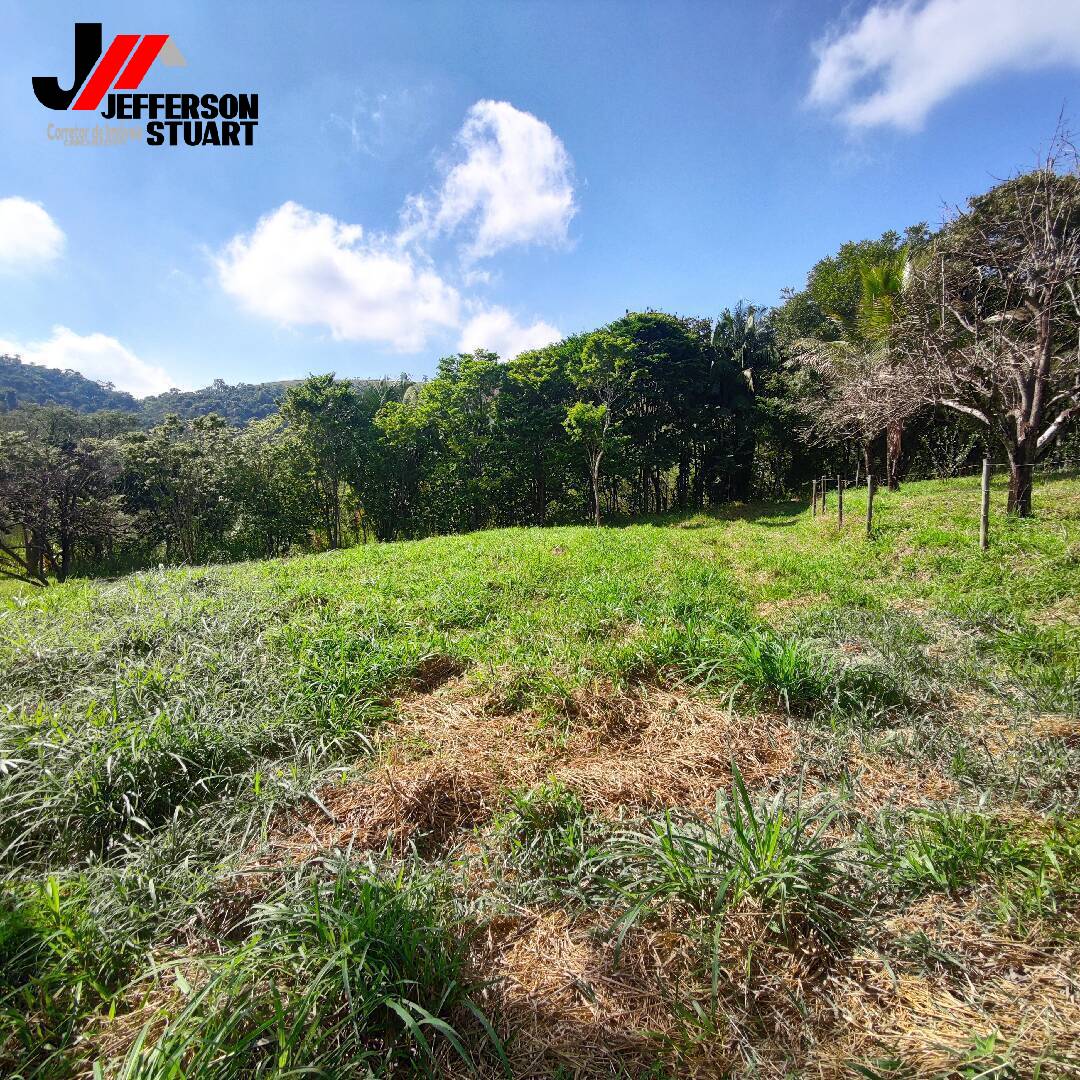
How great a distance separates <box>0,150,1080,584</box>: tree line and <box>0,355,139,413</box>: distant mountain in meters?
66.3

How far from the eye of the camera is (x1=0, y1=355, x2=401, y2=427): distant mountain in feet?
252

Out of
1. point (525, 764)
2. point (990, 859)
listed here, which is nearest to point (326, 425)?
point (525, 764)

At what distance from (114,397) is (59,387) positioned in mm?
7709

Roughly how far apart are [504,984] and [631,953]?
50cm

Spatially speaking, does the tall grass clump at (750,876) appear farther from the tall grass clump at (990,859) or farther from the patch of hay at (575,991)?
the tall grass clump at (990,859)

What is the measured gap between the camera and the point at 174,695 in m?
3.53

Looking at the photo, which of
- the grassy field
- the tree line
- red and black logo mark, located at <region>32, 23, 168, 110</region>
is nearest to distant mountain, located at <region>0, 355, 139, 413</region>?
the tree line

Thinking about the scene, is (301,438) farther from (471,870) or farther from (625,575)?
(471,870)

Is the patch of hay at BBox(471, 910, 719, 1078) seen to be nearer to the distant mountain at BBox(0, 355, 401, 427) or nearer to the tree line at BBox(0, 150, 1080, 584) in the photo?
the tree line at BBox(0, 150, 1080, 584)

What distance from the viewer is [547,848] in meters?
2.34

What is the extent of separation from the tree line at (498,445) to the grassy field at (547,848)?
13.6 meters

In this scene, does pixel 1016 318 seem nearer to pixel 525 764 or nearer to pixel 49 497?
pixel 525 764

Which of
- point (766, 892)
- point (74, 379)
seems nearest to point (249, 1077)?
point (766, 892)

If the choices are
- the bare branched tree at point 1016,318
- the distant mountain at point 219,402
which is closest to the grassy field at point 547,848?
the bare branched tree at point 1016,318
